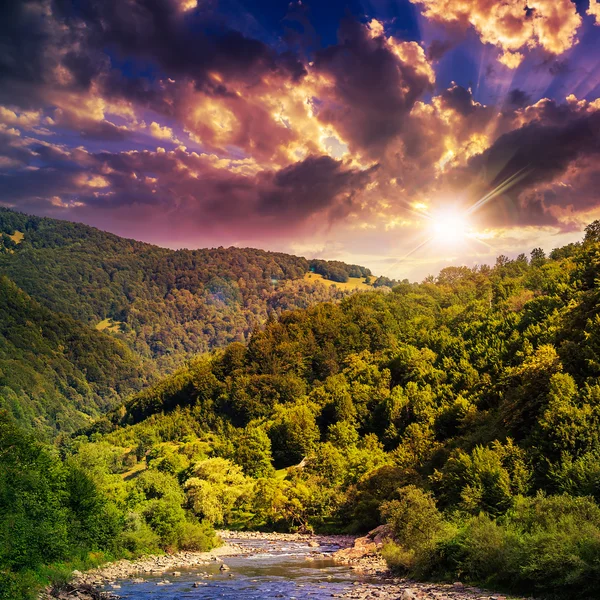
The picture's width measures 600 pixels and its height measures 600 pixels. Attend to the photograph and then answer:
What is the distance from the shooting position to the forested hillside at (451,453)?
150 ft

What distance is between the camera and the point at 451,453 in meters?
84.7

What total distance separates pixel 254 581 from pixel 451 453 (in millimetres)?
39848

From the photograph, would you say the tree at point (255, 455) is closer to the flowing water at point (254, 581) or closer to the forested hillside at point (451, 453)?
the forested hillside at point (451, 453)

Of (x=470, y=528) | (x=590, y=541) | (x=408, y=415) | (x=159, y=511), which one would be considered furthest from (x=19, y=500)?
(x=408, y=415)

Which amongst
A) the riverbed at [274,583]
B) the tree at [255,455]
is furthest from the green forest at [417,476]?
the riverbed at [274,583]

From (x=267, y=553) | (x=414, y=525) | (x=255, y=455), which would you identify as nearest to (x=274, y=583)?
(x=414, y=525)

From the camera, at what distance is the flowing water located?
1847 inches

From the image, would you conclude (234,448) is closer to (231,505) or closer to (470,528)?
(231,505)

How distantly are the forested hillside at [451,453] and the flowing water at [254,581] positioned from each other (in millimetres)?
8040

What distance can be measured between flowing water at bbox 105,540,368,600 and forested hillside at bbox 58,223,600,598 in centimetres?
804

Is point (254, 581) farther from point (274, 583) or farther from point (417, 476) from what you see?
point (417, 476)

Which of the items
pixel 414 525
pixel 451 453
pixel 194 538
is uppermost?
pixel 451 453

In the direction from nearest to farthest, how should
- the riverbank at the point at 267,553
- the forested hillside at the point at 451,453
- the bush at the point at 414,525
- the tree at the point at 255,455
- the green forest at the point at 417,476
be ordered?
the riverbank at the point at 267,553 → the green forest at the point at 417,476 → the forested hillside at the point at 451,453 → the bush at the point at 414,525 → the tree at the point at 255,455

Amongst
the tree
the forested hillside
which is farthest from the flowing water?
the tree
